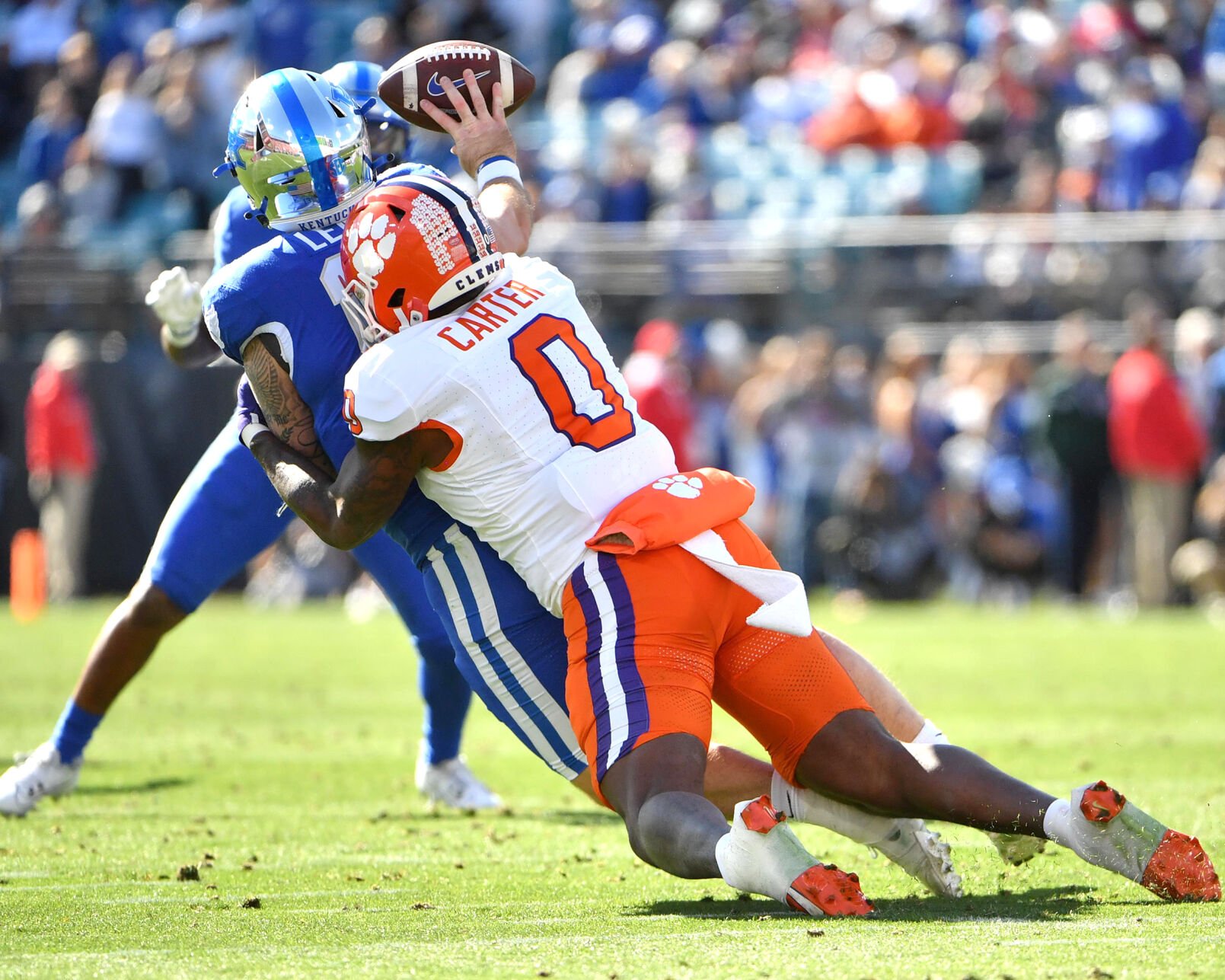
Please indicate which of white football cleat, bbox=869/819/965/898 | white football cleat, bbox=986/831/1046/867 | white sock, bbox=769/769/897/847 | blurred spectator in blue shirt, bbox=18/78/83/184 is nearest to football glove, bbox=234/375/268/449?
white sock, bbox=769/769/897/847

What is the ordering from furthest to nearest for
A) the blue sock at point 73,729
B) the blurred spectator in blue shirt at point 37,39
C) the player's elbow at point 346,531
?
the blurred spectator in blue shirt at point 37,39 < the blue sock at point 73,729 < the player's elbow at point 346,531

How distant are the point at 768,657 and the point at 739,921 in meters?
0.59

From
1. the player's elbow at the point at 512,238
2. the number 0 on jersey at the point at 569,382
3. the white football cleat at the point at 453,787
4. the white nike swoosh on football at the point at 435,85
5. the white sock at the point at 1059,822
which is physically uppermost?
the white nike swoosh on football at the point at 435,85

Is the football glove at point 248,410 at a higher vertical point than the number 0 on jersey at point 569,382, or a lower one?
lower

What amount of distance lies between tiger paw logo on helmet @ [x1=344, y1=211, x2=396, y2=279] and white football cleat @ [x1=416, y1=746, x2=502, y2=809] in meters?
2.35

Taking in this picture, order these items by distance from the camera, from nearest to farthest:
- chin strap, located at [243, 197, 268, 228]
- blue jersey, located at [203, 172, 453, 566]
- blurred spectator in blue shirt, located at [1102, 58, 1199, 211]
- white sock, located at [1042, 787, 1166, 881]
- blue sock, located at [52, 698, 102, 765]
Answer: white sock, located at [1042, 787, 1166, 881] → blue jersey, located at [203, 172, 453, 566] → chin strap, located at [243, 197, 268, 228] → blue sock, located at [52, 698, 102, 765] → blurred spectator in blue shirt, located at [1102, 58, 1199, 211]

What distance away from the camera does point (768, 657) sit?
13.9 ft

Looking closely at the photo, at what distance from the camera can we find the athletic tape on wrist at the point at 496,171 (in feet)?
16.2

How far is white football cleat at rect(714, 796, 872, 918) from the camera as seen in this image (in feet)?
12.3

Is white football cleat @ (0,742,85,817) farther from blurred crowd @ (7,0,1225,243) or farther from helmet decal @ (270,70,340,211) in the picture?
blurred crowd @ (7,0,1225,243)

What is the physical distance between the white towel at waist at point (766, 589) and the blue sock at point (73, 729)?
2605 mm

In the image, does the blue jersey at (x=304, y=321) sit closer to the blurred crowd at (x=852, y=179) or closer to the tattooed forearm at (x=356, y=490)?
the tattooed forearm at (x=356, y=490)

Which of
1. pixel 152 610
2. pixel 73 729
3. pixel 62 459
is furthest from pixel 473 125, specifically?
pixel 62 459

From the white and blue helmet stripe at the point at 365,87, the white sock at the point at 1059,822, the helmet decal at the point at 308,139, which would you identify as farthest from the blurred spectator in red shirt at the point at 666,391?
the white sock at the point at 1059,822
